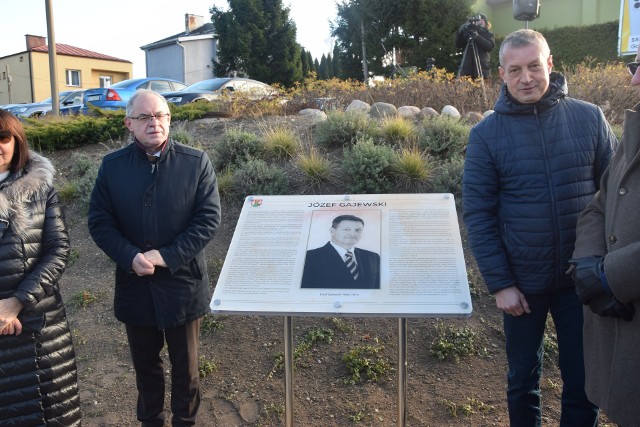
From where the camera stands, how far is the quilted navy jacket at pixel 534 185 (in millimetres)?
2559

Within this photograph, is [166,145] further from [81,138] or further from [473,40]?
[473,40]

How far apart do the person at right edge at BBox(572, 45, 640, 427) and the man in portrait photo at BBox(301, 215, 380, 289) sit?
941 millimetres

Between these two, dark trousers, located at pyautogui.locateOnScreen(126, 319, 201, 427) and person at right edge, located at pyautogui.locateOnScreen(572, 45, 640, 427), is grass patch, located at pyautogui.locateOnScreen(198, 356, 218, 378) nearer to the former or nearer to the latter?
dark trousers, located at pyautogui.locateOnScreen(126, 319, 201, 427)

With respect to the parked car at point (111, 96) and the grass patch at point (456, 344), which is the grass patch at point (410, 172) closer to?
the grass patch at point (456, 344)

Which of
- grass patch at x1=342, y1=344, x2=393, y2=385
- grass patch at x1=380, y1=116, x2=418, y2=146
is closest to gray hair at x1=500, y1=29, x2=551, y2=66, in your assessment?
grass patch at x1=342, y1=344, x2=393, y2=385

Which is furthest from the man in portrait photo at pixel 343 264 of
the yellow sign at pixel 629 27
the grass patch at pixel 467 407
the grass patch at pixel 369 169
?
the yellow sign at pixel 629 27

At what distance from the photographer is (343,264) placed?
2.75 metres

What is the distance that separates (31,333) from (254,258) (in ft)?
3.98

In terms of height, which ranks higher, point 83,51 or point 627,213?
point 83,51

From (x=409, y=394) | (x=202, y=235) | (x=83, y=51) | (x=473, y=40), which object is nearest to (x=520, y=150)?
(x=202, y=235)

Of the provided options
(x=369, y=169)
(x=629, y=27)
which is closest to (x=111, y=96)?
(x=369, y=169)

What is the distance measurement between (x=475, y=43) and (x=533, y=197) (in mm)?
9638

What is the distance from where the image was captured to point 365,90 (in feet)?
33.3

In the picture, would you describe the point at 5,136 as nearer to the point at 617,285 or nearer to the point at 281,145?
the point at 617,285
